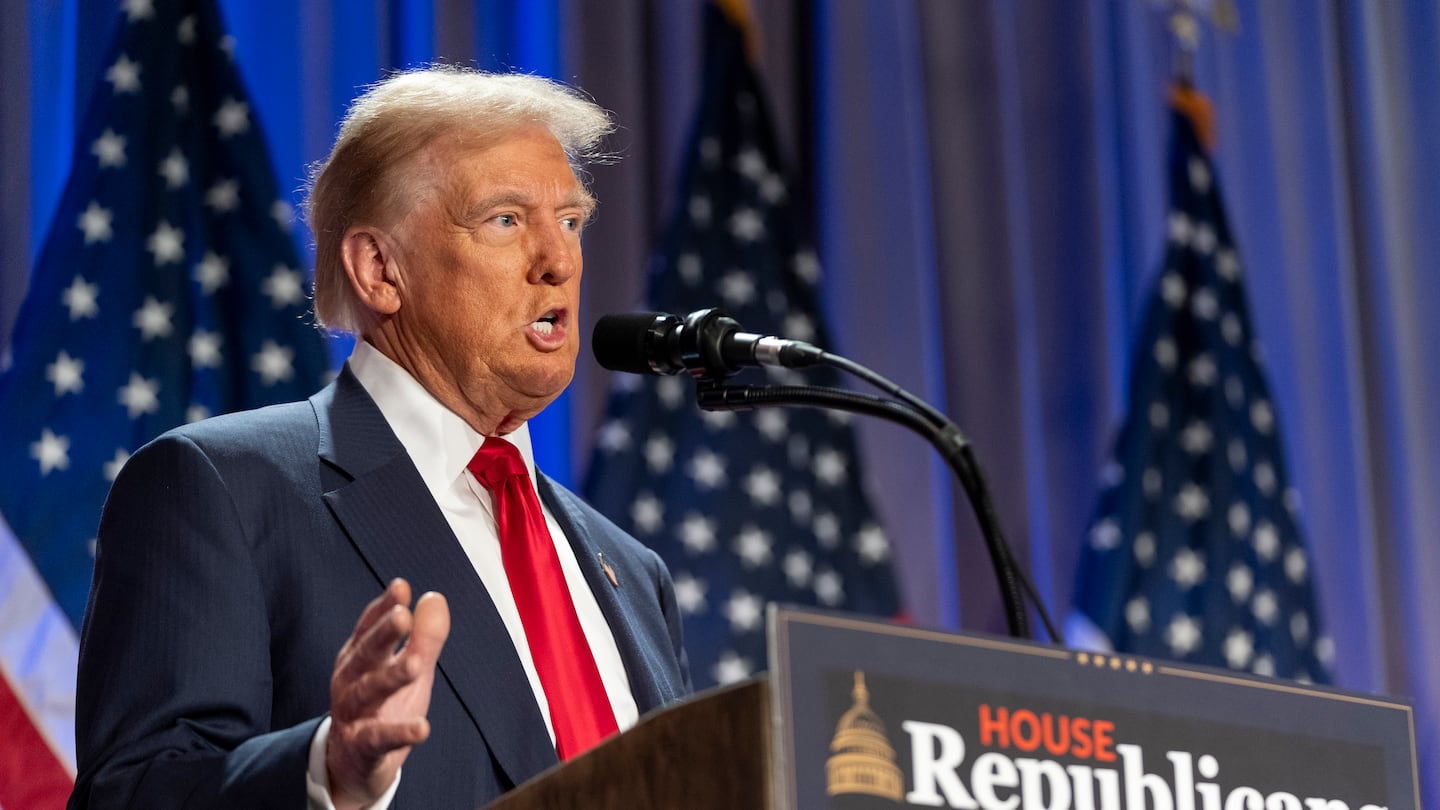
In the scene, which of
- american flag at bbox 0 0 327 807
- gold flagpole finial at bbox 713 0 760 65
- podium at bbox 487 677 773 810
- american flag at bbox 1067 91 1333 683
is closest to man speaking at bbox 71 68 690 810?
podium at bbox 487 677 773 810

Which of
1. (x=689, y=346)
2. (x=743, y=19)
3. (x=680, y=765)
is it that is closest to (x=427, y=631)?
(x=680, y=765)

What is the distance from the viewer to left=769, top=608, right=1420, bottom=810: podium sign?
1011 millimetres

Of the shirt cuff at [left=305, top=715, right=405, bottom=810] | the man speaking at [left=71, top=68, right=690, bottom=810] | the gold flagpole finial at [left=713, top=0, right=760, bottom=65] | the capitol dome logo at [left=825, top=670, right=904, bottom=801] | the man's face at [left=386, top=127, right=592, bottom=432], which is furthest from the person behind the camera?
the gold flagpole finial at [left=713, top=0, right=760, bottom=65]

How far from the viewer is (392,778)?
1.29m

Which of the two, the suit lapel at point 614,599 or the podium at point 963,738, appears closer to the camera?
the podium at point 963,738

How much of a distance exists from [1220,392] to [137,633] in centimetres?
321

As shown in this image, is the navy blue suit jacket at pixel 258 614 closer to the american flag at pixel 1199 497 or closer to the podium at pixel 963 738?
the podium at pixel 963 738

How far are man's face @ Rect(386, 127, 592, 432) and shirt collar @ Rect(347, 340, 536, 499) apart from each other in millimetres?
47

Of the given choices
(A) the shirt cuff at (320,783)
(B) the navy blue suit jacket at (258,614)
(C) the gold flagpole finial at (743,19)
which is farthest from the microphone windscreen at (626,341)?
(C) the gold flagpole finial at (743,19)

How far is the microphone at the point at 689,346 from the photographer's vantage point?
6.01 feet

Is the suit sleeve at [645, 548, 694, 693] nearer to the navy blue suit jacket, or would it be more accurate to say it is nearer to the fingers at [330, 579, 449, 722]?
the navy blue suit jacket

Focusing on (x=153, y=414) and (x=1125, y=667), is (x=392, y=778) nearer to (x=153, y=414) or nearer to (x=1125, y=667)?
(x=1125, y=667)

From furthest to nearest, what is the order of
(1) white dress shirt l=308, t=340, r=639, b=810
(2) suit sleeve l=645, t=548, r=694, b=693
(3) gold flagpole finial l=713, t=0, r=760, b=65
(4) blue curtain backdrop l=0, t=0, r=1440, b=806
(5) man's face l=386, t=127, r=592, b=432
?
(3) gold flagpole finial l=713, t=0, r=760, b=65, (4) blue curtain backdrop l=0, t=0, r=1440, b=806, (2) suit sleeve l=645, t=548, r=694, b=693, (5) man's face l=386, t=127, r=592, b=432, (1) white dress shirt l=308, t=340, r=639, b=810

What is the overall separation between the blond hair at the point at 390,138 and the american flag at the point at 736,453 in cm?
126
